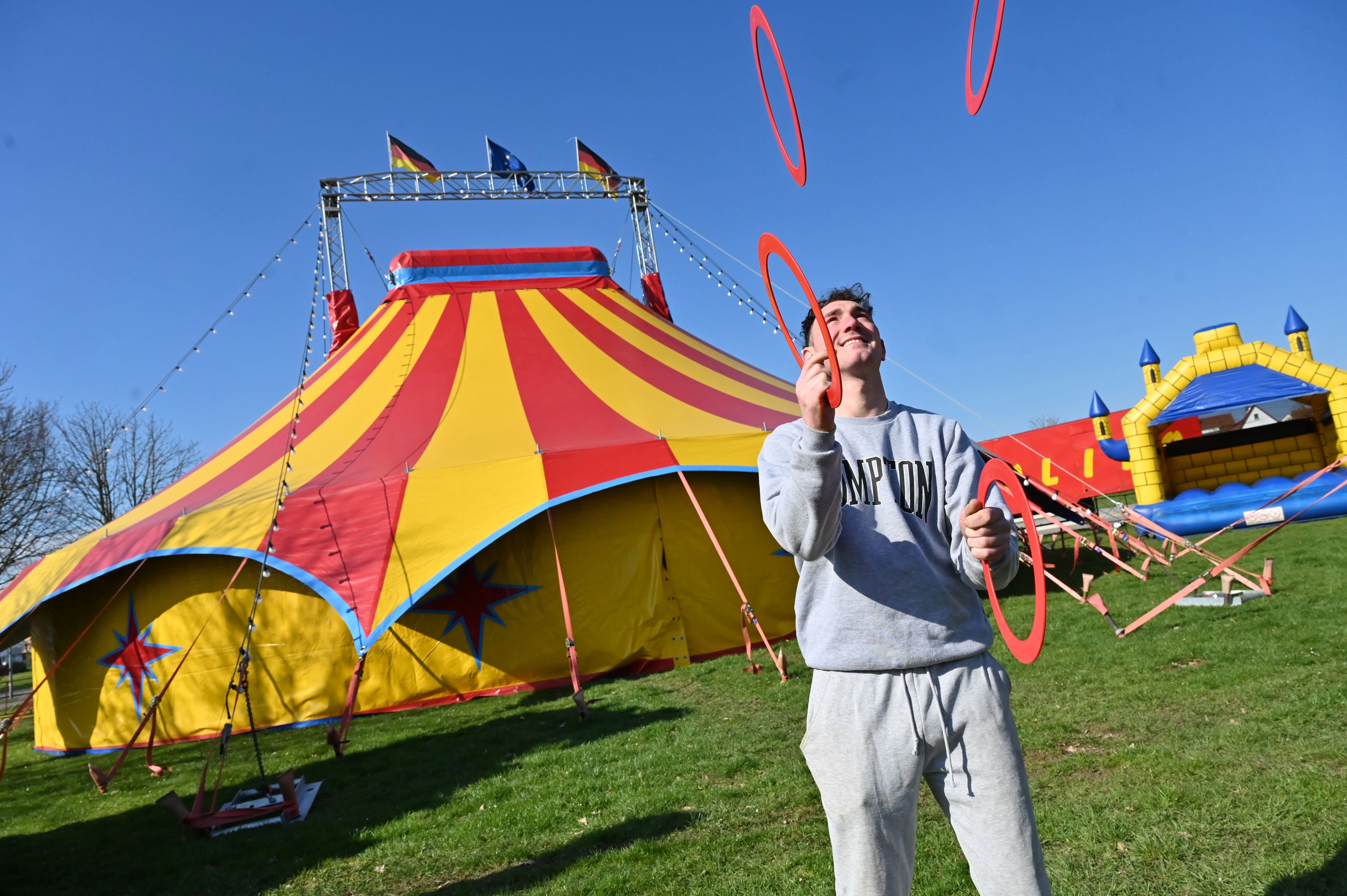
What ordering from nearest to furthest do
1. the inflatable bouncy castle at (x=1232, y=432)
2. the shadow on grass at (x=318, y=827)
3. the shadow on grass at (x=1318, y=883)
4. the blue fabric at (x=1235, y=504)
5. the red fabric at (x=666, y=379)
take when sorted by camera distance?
the shadow on grass at (x=1318, y=883) → the shadow on grass at (x=318, y=827) → the red fabric at (x=666, y=379) → the blue fabric at (x=1235, y=504) → the inflatable bouncy castle at (x=1232, y=432)

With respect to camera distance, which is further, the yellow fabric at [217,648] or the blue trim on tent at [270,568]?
the yellow fabric at [217,648]

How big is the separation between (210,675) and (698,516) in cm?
389

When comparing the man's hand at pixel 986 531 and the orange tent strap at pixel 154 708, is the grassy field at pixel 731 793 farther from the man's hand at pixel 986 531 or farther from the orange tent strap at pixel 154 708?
the man's hand at pixel 986 531

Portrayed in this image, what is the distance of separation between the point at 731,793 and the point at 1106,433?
556 inches

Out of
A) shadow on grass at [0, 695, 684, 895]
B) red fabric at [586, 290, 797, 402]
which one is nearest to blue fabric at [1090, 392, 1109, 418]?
red fabric at [586, 290, 797, 402]

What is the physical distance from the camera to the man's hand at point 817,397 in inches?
48.2

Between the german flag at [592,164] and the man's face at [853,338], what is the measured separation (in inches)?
359

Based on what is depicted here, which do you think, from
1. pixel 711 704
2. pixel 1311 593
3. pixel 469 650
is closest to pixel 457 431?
pixel 469 650

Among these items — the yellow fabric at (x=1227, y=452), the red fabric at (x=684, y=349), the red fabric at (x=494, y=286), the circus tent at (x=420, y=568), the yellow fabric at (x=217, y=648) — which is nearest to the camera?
the circus tent at (x=420, y=568)

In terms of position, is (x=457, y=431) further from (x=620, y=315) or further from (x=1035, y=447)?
(x=1035, y=447)

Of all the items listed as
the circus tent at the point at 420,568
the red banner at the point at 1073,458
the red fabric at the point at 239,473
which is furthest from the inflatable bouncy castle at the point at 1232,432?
the red fabric at the point at 239,473

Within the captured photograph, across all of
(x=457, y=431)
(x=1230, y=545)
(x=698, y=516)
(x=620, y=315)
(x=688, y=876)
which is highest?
(x=620, y=315)

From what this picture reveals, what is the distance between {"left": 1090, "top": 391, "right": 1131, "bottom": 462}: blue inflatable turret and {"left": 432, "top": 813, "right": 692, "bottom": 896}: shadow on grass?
485 inches

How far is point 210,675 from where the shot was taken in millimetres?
6051
